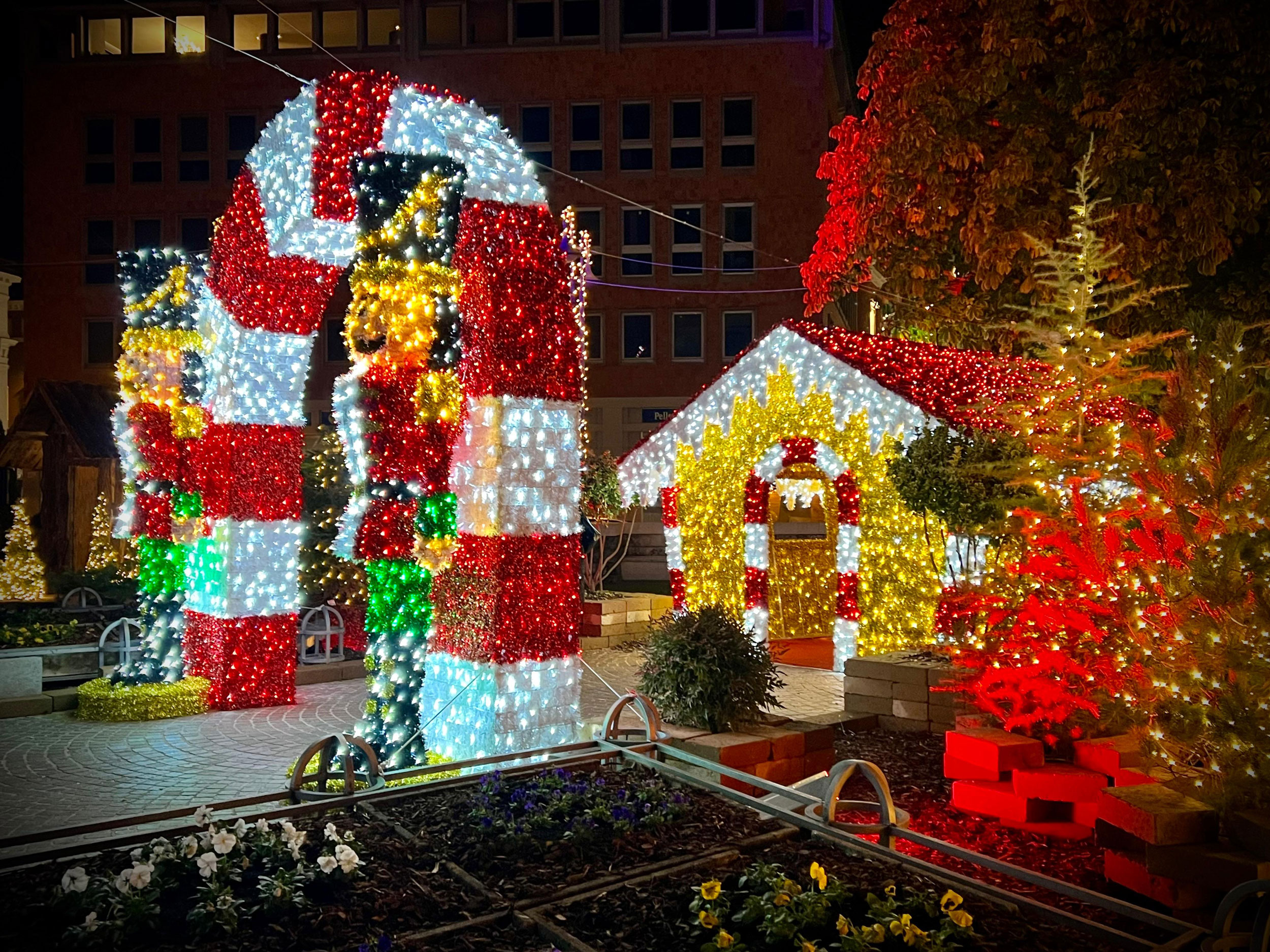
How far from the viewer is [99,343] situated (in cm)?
3144

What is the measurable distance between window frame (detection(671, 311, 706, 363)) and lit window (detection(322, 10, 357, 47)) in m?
13.0

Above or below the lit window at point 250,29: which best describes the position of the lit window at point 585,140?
below

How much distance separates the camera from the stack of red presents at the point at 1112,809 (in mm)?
4730

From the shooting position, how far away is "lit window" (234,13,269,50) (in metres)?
31.4

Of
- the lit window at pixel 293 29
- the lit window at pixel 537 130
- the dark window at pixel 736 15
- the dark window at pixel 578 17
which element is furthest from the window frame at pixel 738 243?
Answer: the lit window at pixel 293 29

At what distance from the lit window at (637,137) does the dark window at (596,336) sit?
448 cm

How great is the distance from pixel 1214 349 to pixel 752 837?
4001 millimetres

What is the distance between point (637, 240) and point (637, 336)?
288 centimetres

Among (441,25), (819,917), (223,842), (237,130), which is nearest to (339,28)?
(441,25)

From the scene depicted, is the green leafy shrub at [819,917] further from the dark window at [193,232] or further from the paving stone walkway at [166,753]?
the dark window at [193,232]

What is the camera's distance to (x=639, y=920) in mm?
3740

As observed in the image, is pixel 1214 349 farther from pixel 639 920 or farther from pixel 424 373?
pixel 424 373

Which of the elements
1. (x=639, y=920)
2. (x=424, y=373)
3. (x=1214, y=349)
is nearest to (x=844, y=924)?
(x=639, y=920)

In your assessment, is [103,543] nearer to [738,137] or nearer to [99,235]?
[99,235]
